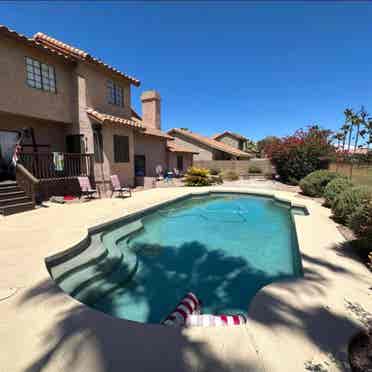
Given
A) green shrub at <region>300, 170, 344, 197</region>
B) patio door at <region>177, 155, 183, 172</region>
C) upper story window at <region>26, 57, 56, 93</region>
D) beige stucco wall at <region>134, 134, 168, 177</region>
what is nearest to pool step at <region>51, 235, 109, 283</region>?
upper story window at <region>26, 57, 56, 93</region>

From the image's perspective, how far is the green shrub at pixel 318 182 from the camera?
Answer: 11684mm

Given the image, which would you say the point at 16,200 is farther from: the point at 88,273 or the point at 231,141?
the point at 231,141

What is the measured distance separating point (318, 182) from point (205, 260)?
9714mm

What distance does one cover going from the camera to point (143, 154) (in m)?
17.0

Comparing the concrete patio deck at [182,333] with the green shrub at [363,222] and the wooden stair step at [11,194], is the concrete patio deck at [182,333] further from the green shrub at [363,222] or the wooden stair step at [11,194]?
the wooden stair step at [11,194]

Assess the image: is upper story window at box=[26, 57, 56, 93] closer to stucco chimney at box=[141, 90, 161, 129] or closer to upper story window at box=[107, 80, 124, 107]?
upper story window at box=[107, 80, 124, 107]

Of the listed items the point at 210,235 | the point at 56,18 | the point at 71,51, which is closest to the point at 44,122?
the point at 71,51

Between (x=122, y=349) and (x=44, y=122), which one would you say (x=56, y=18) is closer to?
(x=44, y=122)

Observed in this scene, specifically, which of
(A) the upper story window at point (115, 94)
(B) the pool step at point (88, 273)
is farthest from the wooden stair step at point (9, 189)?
(A) the upper story window at point (115, 94)

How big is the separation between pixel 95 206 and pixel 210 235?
207 inches

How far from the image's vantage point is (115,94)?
13.6m

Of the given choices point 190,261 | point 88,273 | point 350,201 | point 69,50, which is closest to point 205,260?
point 190,261

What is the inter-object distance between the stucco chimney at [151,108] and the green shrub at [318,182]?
14080 mm

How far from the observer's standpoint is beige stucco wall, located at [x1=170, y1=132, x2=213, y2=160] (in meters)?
30.4
